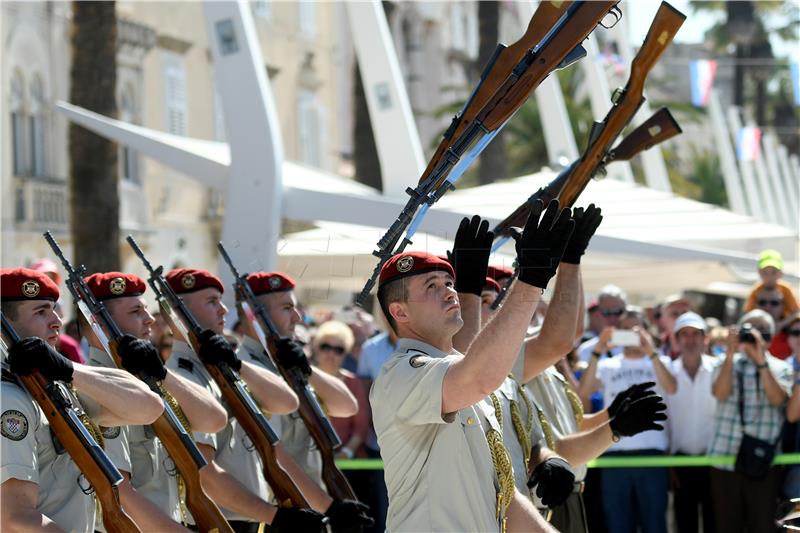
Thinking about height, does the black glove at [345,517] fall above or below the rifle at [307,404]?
below

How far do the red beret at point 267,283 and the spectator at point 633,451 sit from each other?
3.01m

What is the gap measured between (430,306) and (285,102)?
28.3 meters

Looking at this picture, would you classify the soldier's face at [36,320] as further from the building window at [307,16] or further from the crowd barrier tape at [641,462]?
the building window at [307,16]

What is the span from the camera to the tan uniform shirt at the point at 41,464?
4.55m

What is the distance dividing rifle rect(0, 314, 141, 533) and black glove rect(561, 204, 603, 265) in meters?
1.77

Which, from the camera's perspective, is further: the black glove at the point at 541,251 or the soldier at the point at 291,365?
the soldier at the point at 291,365

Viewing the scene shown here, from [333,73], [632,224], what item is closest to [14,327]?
[632,224]

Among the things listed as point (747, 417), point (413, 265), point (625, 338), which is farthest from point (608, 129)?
point (747, 417)

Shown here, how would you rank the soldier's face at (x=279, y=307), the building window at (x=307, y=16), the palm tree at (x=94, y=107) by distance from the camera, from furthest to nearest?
the building window at (x=307, y=16), the palm tree at (x=94, y=107), the soldier's face at (x=279, y=307)

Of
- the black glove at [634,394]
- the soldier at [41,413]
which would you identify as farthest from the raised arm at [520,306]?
the black glove at [634,394]

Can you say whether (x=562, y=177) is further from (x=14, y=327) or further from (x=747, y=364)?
(x=747, y=364)

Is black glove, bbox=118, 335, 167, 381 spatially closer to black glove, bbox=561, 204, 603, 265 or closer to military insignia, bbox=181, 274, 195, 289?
military insignia, bbox=181, 274, 195, 289

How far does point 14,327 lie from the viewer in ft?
16.3

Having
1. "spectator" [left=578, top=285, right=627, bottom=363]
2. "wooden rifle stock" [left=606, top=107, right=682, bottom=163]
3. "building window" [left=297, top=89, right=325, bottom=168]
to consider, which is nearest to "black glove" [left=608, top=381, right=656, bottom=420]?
"wooden rifle stock" [left=606, top=107, right=682, bottom=163]
